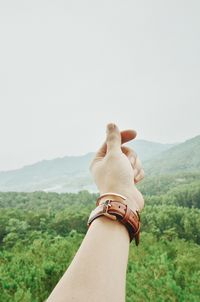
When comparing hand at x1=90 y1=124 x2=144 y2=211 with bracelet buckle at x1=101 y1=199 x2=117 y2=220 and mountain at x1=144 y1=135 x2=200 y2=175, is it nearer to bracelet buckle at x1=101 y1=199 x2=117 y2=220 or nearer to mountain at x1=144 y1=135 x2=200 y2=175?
bracelet buckle at x1=101 y1=199 x2=117 y2=220

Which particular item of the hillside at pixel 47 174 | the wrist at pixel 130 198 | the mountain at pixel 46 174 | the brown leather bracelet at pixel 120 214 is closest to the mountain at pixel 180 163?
the hillside at pixel 47 174

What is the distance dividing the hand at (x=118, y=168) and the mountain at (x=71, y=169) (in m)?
115

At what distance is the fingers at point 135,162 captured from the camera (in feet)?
5.20

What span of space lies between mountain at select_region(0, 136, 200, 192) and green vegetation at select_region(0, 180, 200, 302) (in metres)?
57.0

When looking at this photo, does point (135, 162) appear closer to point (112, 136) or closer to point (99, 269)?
point (112, 136)

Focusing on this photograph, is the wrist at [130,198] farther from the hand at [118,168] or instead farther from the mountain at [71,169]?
the mountain at [71,169]

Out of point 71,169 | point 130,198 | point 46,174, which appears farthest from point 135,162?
point 71,169

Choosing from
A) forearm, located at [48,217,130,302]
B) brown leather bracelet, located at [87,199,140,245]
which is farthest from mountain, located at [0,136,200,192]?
forearm, located at [48,217,130,302]

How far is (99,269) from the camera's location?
2.67 feet

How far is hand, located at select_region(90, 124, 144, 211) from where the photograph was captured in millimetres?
1267

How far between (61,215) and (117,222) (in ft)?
79.6

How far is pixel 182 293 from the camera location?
491 centimetres

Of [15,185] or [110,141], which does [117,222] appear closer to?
[110,141]

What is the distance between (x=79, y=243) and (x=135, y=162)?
11869 millimetres
